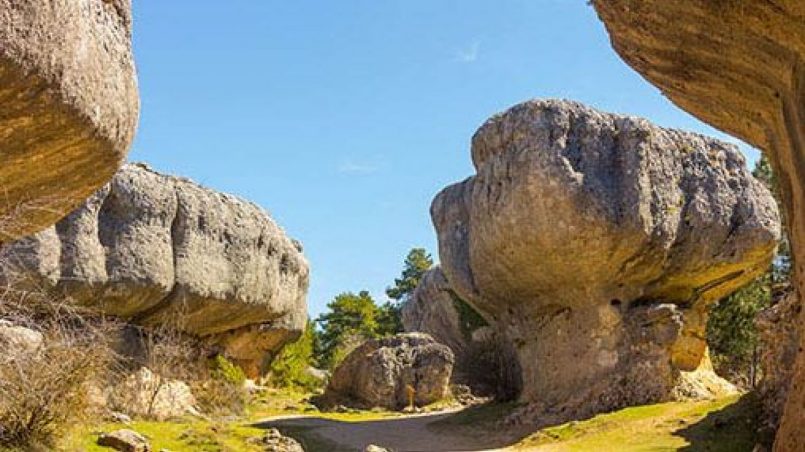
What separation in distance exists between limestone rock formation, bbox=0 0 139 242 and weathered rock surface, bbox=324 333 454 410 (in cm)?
2561

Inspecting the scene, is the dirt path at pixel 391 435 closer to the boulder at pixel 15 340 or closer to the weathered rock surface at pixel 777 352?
the weathered rock surface at pixel 777 352

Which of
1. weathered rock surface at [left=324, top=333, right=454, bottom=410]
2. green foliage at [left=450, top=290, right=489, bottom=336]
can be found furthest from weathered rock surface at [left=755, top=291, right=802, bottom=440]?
green foliage at [left=450, top=290, right=489, bottom=336]

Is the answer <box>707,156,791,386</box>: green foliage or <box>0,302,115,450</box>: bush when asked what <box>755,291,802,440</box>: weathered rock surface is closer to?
<box>0,302,115,450</box>: bush

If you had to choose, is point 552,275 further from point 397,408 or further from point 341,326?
point 341,326

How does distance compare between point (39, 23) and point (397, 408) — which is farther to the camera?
point (397, 408)

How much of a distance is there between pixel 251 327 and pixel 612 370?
16977mm

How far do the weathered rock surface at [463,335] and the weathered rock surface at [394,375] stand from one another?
2028 millimetres

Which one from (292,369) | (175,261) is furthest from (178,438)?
(292,369)

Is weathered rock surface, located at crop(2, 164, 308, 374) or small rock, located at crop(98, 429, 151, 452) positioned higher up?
weathered rock surface, located at crop(2, 164, 308, 374)

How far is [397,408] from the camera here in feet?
106

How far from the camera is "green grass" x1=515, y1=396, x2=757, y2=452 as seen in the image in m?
16.0

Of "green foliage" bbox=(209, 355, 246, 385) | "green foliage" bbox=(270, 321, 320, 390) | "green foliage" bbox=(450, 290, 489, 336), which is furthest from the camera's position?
"green foliage" bbox=(270, 321, 320, 390)

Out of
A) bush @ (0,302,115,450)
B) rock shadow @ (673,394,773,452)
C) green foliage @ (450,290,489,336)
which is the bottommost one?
rock shadow @ (673,394,773,452)

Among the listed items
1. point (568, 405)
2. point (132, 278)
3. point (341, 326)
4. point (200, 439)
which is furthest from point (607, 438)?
point (341, 326)
